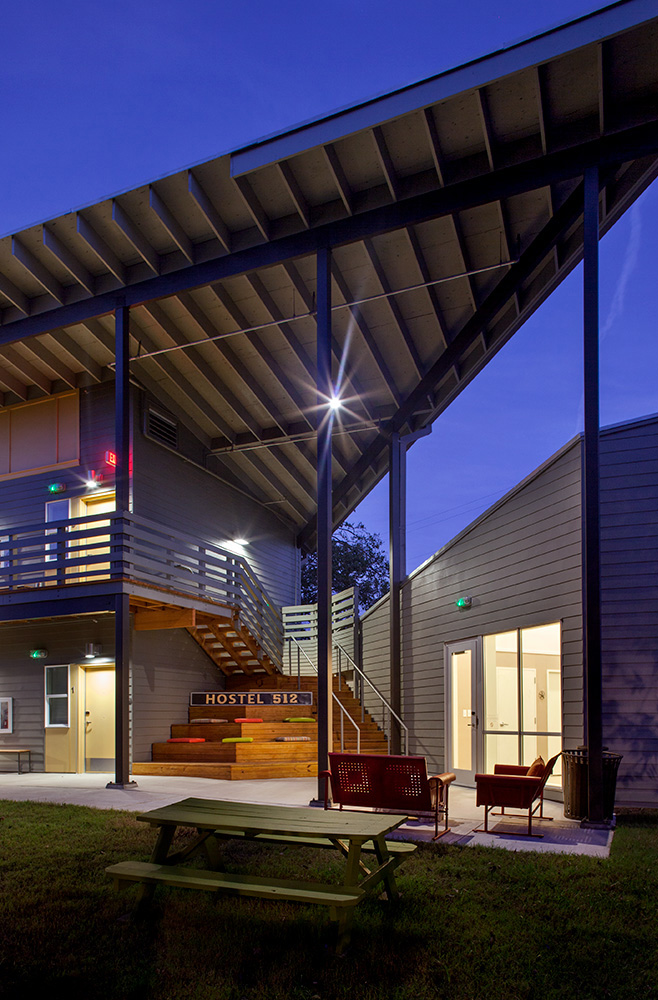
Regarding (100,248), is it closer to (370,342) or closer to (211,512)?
(370,342)

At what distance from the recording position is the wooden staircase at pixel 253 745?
12.8 metres

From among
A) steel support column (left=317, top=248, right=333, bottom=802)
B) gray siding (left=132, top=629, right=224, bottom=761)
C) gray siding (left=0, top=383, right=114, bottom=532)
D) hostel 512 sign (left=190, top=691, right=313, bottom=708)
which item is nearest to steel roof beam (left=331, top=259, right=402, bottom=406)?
steel support column (left=317, top=248, right=333, bottom=802)

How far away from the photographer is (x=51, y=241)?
12.2 meters

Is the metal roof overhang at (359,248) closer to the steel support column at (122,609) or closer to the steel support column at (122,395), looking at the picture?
the steel support column at (122,395)

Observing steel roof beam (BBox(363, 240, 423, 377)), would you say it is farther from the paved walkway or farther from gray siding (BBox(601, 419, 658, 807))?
the paved walkway

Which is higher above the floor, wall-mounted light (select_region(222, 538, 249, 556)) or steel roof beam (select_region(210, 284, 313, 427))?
steel roof beam (select_region(210, 284, 313, 427))

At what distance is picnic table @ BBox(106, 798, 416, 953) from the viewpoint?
4.41 metres

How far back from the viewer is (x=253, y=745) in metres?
13.2

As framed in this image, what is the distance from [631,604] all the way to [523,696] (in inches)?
81.3

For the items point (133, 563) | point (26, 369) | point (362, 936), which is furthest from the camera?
point (26, 369)

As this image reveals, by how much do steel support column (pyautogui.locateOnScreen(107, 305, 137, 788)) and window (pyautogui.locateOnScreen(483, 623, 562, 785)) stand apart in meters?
5.18

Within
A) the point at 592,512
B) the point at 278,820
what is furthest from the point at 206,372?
the point at 278,820

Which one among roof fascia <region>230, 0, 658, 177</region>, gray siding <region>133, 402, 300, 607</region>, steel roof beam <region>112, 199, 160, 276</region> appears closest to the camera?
roof fascia <region>230, 0, 658, 177</region>

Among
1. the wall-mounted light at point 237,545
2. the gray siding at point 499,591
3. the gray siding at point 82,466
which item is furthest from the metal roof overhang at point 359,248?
the gray siding at point 499,591
